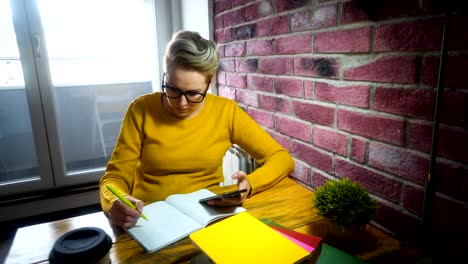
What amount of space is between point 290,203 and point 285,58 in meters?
0.63

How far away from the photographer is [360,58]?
0.97 metres

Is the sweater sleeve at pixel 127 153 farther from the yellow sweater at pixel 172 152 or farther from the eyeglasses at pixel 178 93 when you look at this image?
the eyeglasses at pixel 178 93

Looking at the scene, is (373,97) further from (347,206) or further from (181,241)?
(181,241)

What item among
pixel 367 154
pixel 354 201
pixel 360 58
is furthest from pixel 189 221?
pixel 360 58

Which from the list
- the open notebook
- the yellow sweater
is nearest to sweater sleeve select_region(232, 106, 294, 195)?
the yellow sweater

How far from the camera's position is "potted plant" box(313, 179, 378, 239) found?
0.80 metres

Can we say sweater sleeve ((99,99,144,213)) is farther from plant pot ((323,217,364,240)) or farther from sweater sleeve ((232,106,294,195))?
plant pot ((323,217,364,240))

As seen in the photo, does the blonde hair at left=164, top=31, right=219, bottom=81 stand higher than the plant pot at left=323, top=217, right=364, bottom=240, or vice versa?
the blonde hair at left=164, top=31, right=219, bottom=81

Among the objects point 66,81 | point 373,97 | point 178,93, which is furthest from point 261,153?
point 66,81

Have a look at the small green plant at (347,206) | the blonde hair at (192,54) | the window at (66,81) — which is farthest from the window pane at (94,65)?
the small green plant at (347,206)

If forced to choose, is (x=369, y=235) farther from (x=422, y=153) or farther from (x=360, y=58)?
(x=360, y=58)

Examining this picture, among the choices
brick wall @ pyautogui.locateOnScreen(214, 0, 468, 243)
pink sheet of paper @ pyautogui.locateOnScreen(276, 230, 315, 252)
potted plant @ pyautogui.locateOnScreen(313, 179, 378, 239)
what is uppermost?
brick wall @ pyautogui.locateOnScreen(214, 0, 468, 243)

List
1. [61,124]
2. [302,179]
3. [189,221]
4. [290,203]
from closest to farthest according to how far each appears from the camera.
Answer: [189,221]
[290,203]
[302,179]
[61,124]

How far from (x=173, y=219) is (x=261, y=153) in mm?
560
